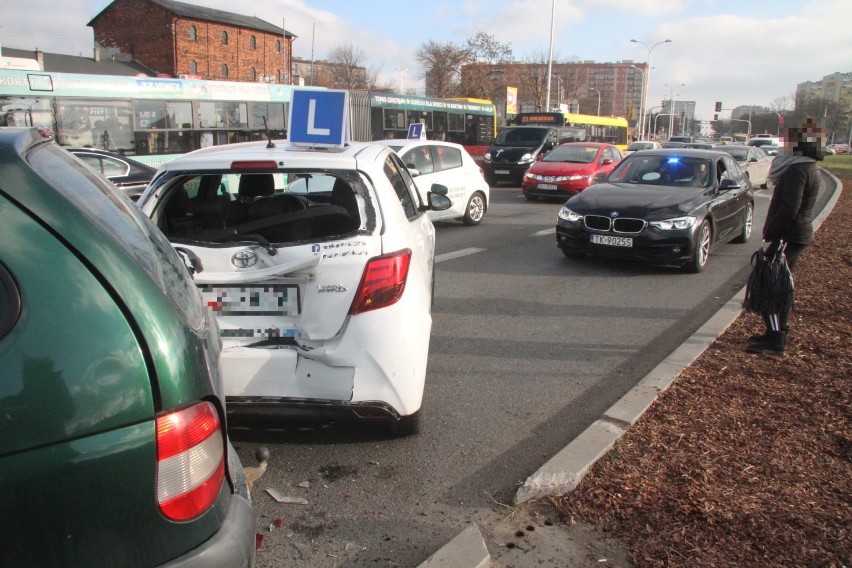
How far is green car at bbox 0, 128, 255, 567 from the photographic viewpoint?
1.51m

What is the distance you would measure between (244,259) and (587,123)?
34.6 m

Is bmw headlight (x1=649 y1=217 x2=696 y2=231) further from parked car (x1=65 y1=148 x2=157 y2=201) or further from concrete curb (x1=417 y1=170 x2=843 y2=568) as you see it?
parked car (x1=65 y1=148 x2=157 y2=201)

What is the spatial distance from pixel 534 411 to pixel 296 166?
7.28ft

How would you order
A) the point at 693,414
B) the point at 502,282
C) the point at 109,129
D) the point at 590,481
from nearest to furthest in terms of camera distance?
the point at 590,481
the point at 693,414
the point at 502,282
the point at 109,129

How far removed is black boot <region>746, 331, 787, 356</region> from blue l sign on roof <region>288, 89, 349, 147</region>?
3.70 metres

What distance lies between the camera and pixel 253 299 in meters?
3.69

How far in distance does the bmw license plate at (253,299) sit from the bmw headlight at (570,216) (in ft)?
20.8

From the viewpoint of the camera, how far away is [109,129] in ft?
55.7

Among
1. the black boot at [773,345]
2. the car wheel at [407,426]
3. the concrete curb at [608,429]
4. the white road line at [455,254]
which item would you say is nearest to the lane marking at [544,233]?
Result: the white road line at [455,254]

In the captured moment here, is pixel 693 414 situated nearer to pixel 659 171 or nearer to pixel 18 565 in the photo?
pixel 18 565

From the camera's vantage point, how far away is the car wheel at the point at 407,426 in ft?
13.1

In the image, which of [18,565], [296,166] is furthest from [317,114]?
[18,565]

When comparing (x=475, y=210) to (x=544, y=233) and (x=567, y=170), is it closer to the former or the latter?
(x=544, y=233)

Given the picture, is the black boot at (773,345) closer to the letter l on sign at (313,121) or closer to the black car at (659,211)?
the black car at (659,211)
